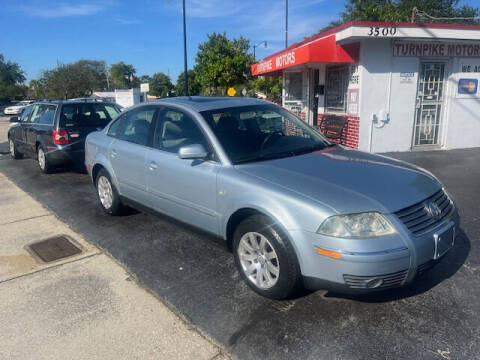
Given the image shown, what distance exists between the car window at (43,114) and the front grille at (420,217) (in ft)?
24.4

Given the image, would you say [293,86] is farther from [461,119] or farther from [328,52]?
[461,119]

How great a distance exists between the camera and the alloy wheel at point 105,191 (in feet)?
16.9

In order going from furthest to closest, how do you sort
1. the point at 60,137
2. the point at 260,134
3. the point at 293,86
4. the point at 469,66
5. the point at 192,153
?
1. the point at 293,86
2. the point at 469,66
3. the point at 60,137
4. the point at 260,134
5. the point at 192,153

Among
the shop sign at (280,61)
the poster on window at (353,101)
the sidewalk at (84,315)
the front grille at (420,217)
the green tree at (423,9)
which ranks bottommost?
the sidewalk at (84,315)

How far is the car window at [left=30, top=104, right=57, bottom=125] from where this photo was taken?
8.08 m

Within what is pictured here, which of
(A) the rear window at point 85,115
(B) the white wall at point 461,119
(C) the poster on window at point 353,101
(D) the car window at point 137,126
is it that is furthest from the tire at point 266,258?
(B) the white wall at point 461,119

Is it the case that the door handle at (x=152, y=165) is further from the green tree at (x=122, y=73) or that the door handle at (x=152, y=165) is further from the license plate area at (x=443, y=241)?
the green tree at (x=122, y=73)

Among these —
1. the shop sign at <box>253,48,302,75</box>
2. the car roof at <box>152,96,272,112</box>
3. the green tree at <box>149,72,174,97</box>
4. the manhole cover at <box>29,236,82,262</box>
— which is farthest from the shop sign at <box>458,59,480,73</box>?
the green tree at <box>149,72,174,97</box>

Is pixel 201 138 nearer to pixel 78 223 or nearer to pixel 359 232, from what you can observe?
pixel 359 232

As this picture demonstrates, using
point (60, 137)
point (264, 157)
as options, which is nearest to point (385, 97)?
point (264, 157)

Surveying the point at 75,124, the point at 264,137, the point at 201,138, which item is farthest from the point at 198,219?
the point at 75,124

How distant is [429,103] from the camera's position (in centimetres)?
982

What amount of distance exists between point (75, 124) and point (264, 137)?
5528 millimetres

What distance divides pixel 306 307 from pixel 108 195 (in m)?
3.29
